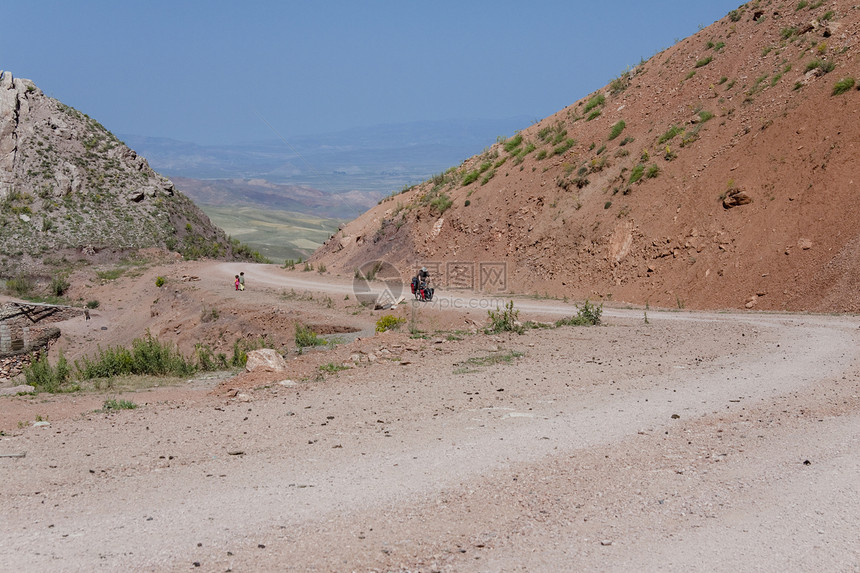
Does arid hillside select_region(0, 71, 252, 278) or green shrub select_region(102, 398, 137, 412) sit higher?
arid hillside select_region(0, 71, 252, 278)

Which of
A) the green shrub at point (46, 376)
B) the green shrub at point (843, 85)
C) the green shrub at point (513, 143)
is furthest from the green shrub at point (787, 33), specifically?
the green shrub at point (46, 376)

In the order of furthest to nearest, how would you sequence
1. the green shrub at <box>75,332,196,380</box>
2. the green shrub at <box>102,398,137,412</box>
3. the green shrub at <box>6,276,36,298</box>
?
the green shrub at <box>6,276,36,298</box> → the green shrub at <box>75,332,196,380</box> → the green shrub at <box>102,398,137,412</box>

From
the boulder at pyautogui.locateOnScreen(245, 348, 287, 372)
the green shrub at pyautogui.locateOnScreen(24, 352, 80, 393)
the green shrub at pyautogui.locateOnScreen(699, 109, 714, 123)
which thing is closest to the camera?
the boulder at pyautogui.locateOnScreen(245, 348, 287, 372)

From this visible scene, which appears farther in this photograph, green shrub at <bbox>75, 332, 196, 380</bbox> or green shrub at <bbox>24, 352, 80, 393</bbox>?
green shrub at <bbox>75, 332, 196, 380</bbox>

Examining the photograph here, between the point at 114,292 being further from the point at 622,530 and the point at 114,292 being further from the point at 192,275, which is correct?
the point at 622,530

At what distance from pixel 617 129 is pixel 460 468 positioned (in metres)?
28.8

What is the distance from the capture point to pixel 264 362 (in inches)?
486

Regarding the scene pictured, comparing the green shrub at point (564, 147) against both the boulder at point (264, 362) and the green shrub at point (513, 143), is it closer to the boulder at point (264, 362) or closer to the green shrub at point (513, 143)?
the green shrub at point (513, 143)

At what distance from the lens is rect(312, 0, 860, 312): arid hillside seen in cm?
2233

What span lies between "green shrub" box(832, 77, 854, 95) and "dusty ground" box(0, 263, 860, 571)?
16.6m

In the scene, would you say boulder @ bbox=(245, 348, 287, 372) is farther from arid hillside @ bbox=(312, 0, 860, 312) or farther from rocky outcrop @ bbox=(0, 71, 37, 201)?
rocky outcrop @ bbox=(0, 71, 37, 201)

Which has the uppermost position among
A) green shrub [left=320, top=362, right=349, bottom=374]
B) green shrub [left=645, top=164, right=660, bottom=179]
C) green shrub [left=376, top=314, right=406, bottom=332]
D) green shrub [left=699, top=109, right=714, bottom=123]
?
green shrub [left=699, top=109, right=714, bottom=123]

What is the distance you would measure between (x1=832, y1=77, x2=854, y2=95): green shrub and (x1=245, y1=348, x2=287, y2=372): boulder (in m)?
22.8

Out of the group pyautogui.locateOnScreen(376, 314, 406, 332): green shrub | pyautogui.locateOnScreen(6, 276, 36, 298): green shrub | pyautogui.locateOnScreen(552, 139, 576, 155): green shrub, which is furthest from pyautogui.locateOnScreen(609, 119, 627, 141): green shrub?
pyautogui.locateOnScreen(6, 276, 36, 298): green shrub
